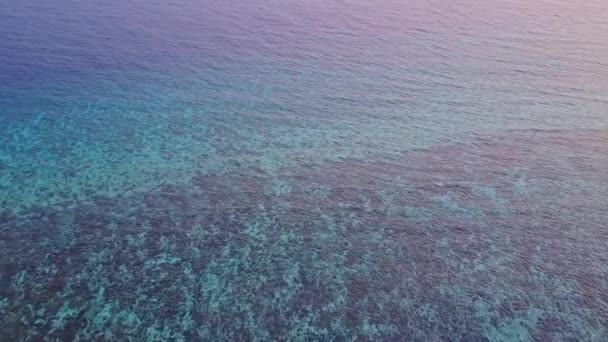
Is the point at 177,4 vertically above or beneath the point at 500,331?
above

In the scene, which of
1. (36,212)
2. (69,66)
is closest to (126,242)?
(36,212)

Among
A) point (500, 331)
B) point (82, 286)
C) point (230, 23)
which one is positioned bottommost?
point (82, 286)

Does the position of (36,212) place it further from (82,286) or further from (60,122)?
(60,122)

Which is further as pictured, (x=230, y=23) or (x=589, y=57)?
(x=230, y=23)

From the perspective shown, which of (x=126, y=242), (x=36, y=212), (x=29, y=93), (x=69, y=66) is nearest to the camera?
(x=126, y=242)

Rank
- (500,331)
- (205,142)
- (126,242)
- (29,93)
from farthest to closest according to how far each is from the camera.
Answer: (29,93)
(205,142)
(126,242)
(500,331)

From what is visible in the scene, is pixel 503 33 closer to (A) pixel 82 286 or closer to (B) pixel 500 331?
(B) pixel 500 331
